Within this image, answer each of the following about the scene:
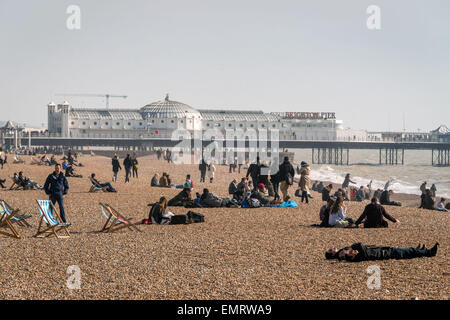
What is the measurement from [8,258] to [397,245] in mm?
6432

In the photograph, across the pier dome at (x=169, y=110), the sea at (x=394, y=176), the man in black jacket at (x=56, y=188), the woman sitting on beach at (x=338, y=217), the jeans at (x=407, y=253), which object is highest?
the pier dome at (x=169, y=110)

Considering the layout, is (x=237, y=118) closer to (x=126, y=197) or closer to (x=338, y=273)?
(x=126, y=197)

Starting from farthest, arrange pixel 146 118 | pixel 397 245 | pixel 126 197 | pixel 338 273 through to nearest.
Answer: pixel 146 118 → pixel 126 197 → pixel 397 245 → pixel 338 273

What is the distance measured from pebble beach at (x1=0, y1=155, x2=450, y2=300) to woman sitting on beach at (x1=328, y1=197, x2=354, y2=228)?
0.31m

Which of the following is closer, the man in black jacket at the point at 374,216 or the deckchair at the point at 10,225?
the deckchair at the point at 10,225

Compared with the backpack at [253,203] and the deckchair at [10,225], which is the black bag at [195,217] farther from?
the deckchair at [10,225]

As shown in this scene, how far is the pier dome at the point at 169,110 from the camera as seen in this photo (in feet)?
350

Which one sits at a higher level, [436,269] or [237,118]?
[237,118]

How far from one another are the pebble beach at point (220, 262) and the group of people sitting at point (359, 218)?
28cm

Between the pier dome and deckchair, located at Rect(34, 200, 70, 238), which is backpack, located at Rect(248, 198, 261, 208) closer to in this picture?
deckchair, located at Rect(34, 200, 70, 238)

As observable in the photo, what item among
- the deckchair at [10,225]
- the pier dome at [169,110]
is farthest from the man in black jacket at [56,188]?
the pier dome at [169,110]

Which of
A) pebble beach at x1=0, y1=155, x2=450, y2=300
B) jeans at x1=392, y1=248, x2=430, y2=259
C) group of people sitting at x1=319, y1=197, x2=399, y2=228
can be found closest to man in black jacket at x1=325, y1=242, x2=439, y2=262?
jeans at x1=392, y1=248, x2=430, y2=259

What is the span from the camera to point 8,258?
354 inches
